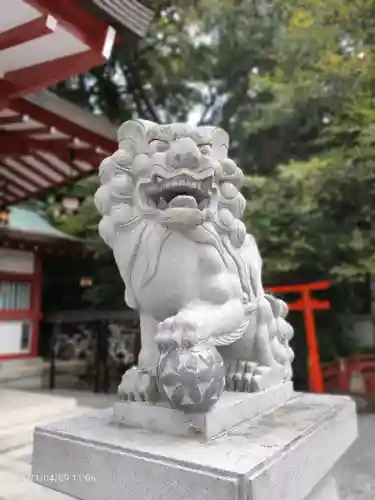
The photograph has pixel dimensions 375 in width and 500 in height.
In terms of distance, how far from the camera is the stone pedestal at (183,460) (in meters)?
1.07

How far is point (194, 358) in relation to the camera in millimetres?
1247

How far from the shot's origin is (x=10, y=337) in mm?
6309

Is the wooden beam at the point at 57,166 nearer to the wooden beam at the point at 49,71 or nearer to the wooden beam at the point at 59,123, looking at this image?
the wooden beam at the point at 59,123

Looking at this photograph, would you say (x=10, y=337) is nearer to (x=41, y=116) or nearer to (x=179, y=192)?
(x=41, y=116)

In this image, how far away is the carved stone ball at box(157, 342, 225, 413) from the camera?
4.04ft

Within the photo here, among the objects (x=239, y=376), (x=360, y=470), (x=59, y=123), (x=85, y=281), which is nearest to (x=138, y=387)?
(x=239, y=376)

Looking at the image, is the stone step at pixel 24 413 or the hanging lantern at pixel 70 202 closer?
the stone step at pixel 24 413

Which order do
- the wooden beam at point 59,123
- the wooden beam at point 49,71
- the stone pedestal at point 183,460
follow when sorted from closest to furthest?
the stone pedestal at point 183,460, the wooden beam at point 49,71, the wooden beam at point 59,123

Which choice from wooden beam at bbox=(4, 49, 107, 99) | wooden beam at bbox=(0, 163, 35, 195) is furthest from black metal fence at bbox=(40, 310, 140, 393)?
wooden beam at bbox=(4, 49, 107, 99)

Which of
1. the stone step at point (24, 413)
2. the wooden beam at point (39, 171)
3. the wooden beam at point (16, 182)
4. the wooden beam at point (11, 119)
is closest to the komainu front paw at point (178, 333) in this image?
the stone step at point (24, 413)

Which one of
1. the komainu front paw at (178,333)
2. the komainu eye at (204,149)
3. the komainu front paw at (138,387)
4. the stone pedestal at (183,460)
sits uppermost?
the komainu eye at (204,149)

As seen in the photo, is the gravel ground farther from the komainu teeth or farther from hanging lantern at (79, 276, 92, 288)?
hanging lantern at (79, 276, 92, 288)

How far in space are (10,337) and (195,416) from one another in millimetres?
5592

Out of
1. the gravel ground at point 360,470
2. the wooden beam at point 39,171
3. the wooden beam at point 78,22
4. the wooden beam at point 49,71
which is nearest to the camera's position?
the wooden beam at point 78,22
